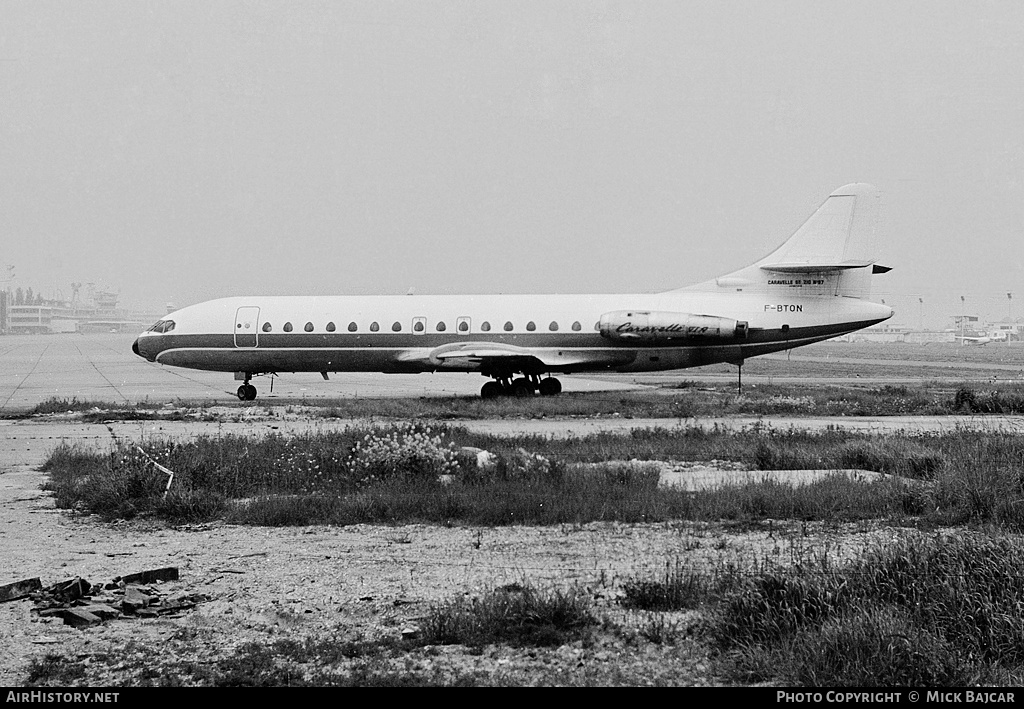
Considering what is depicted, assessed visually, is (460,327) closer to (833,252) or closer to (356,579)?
(833,252)

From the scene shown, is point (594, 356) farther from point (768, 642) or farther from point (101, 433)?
point (768, 642)

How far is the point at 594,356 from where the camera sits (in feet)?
94.2

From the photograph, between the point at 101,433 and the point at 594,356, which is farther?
the point at 594,356

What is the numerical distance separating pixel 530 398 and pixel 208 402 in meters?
10.1

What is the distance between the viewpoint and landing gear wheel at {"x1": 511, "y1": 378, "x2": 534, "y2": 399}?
30234 mm

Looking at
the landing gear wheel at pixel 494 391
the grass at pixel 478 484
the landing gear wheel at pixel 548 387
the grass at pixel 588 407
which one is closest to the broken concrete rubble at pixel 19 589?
the grass at pixel 478 484

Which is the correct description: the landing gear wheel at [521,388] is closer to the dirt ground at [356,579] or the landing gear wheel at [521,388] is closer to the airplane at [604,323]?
the airplane at [604,323]

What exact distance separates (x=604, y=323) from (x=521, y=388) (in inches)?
148

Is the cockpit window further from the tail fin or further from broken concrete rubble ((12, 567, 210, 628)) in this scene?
broken concrete rubble ((12, 567, 210, 628))

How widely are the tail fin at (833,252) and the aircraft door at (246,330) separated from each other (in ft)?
52.1

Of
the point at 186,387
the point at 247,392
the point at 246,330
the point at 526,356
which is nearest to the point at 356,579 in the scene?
the point at 526,356

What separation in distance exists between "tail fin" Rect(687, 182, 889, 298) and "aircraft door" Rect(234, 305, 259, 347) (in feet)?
52.1

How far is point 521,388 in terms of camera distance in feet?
99.4
